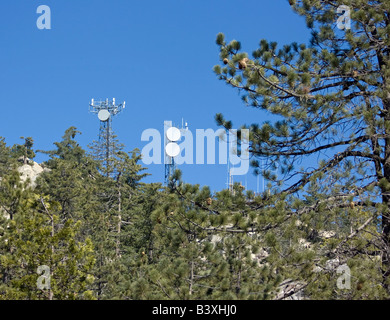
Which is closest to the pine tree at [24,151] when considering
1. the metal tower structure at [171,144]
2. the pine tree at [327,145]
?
the metal tower structure at [171,144]

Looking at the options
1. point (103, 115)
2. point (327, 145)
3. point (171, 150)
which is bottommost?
point (327, 145)

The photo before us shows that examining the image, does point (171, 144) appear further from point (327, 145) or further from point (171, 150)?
point (327, 145)

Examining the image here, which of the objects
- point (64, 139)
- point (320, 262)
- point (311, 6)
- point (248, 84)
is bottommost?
point (320, 262)

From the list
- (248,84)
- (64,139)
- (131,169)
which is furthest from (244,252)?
(64,139)

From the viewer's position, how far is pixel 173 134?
36156 mm

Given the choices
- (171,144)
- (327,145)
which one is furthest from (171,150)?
(327,145)

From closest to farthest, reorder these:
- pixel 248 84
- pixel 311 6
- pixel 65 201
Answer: pixel 248 84 < pixel 311 6 < pixel 65 201

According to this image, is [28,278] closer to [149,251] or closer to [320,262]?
[320,262]

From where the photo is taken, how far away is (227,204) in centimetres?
1041

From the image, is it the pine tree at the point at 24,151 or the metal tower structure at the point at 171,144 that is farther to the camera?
the pine tree at the point at 24,151

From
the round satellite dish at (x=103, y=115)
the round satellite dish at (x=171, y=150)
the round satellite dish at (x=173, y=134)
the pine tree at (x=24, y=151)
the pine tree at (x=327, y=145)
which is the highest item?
the round satellite dish at (x=103, y=115)

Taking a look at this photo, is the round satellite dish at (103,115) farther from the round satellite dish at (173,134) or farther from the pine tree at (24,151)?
the round satellite dish at (173,134)

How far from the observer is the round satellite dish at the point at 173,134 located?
36031 millimetres
